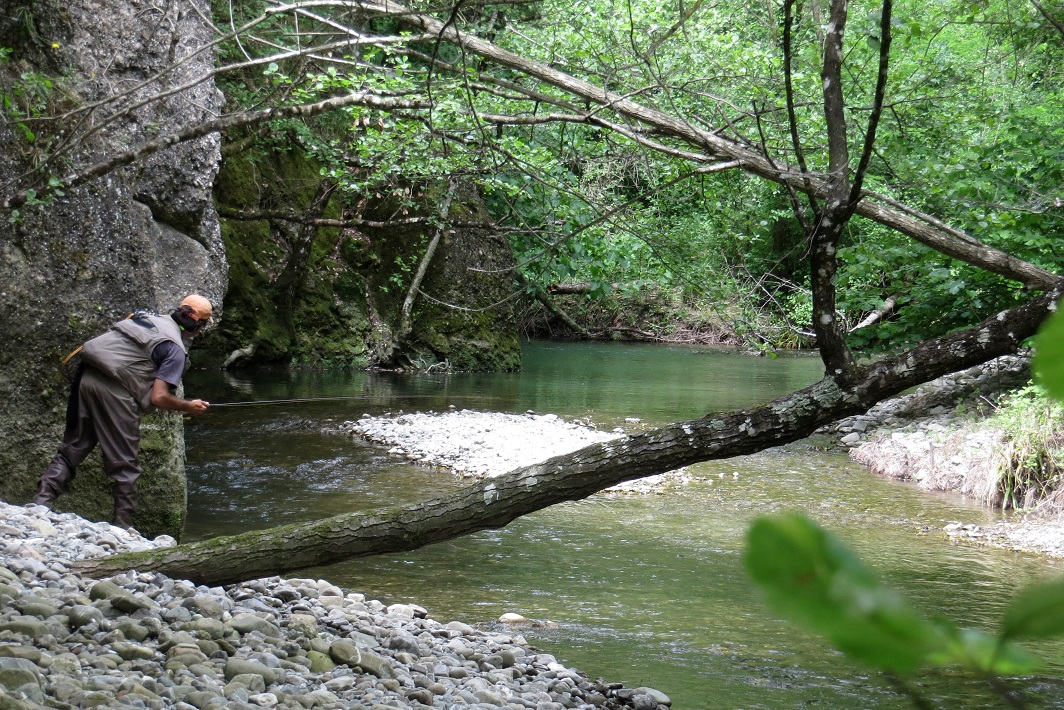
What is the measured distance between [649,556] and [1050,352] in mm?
7352

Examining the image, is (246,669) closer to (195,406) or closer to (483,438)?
(195,406)

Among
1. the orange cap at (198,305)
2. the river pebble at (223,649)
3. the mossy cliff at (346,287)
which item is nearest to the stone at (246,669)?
the river pebble at (223,649)

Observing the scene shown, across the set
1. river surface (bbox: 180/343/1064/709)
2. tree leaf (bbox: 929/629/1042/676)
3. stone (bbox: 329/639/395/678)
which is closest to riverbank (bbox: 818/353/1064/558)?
river surface (bbox: 180/343/1064/709)

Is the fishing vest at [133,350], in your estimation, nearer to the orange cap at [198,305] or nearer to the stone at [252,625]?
the orange cap at [198,305]

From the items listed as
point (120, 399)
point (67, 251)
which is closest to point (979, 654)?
A: point (120, 399)

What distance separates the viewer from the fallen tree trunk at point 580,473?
413 centimetres

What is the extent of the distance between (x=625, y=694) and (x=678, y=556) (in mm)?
2771

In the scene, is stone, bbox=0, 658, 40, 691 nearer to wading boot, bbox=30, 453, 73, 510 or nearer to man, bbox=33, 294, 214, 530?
man, bbox=33, 294, 214, 530

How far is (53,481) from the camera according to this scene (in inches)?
248

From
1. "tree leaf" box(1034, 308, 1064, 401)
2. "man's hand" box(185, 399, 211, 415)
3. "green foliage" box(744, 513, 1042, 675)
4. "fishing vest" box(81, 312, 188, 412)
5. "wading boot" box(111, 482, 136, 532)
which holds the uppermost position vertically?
"tree leaf" box(1034, 308, 1064, 401)

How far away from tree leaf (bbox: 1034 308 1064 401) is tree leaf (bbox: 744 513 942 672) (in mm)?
90

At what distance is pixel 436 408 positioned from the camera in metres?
14.2

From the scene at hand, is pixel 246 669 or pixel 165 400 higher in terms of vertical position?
pixel 165 400

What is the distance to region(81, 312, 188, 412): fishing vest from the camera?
6.34 m
